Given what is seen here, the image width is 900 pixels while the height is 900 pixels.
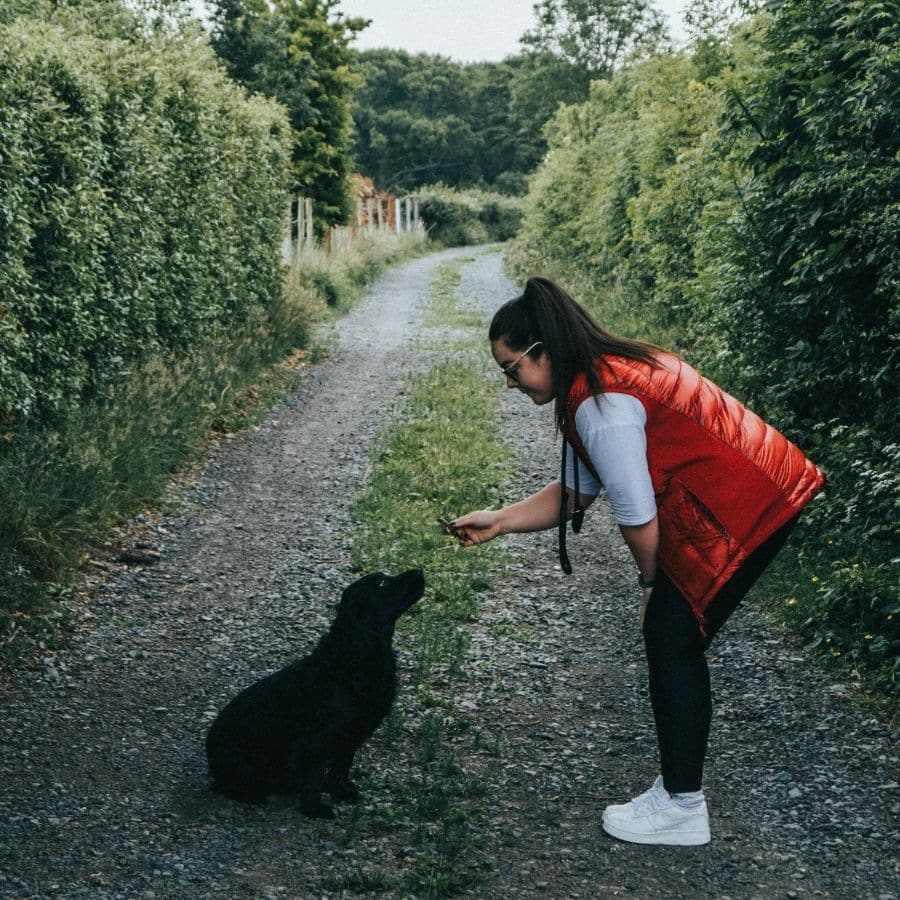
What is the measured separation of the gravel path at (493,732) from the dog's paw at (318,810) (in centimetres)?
5

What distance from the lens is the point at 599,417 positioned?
327 centimetres

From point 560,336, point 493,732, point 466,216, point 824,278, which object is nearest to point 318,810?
point 493,732

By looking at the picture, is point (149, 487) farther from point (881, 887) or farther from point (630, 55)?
point (630, 55)

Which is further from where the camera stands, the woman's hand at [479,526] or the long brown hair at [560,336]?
the woman's hand at [479,526]

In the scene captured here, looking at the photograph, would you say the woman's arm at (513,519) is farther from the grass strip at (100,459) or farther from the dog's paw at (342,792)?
the grass strip at (100,459)

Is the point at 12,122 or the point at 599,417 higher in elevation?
the point at 12,122

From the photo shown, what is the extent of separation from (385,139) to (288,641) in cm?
7410

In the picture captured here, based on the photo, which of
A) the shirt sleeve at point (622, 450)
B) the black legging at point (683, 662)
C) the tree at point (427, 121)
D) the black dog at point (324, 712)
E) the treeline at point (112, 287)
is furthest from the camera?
the tree at point (427, 121)

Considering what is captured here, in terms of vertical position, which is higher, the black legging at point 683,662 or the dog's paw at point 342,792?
the black legging at point 683,662

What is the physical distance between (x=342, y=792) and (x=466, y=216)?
161 ft

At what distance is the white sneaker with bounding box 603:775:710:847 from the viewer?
12.1 ft

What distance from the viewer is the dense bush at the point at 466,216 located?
4881cm

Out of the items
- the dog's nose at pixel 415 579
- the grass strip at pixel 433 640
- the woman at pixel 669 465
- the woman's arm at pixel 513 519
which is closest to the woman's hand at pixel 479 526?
the woman's arm at pixel 513 519

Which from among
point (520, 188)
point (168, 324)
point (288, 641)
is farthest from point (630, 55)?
point (520, 188)
